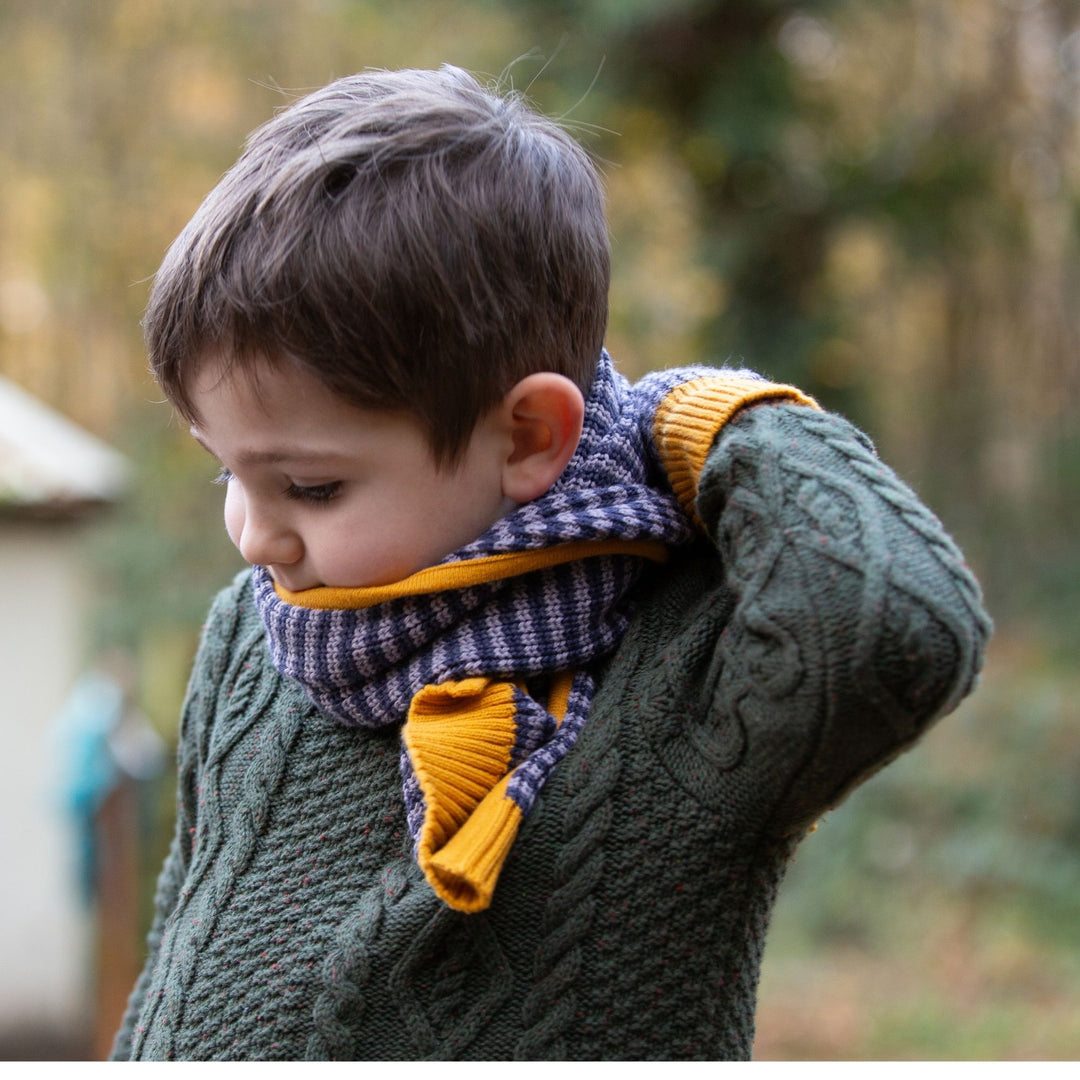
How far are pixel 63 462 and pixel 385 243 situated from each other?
5.24 meters

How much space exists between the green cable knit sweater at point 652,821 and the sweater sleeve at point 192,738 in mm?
199

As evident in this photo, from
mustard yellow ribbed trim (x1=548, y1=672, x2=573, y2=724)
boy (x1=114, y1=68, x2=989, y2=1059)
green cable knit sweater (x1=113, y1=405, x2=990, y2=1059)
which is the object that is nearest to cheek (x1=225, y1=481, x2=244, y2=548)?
boy (x1=114, y1=68, x2=989, y2=1059)

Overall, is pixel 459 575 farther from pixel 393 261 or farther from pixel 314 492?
pixel 393 261

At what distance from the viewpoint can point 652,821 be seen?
1.15 m

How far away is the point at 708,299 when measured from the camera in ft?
21.0

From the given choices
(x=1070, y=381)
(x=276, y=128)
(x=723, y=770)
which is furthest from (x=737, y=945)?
(x=1070, y=381)

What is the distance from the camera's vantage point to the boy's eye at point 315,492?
3.77 feet

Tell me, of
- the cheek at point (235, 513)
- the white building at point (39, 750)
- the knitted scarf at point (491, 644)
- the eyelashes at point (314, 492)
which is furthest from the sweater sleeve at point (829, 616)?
the white building at point (39, 750)

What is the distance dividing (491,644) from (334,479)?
0.72 ft

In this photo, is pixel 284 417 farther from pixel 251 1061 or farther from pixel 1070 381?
pixel 1070 381

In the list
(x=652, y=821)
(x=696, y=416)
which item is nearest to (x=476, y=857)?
(x=652, y=821)

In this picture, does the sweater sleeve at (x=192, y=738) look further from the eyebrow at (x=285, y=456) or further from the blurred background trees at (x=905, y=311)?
the blurred background trees at (x=905, y=311)

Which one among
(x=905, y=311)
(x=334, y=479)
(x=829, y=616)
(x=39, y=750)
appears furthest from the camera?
(x=905, y=311)

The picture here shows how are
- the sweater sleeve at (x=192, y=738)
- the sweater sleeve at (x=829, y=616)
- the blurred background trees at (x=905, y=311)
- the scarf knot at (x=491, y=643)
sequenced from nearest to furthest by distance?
the sweater sleeve at (x=829, y=616), the scarf knot at (x=491, y=643), the sweater sleeve at (x=192, y=738), the blurred background trees at (x=905, y=311)
